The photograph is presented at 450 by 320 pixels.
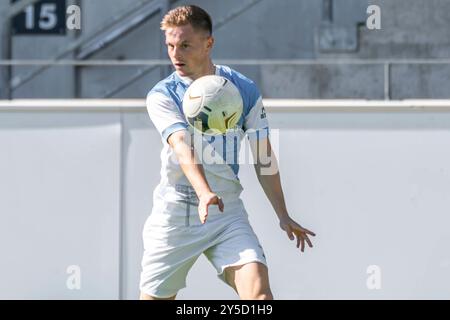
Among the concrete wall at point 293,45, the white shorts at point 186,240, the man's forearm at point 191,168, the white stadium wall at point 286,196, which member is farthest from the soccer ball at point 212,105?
the concrete wall at point 293,45

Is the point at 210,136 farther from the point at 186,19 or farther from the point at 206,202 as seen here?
the point at 206,202

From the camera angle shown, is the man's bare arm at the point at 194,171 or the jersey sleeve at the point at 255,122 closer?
the man's bare arm at the point at 194,171

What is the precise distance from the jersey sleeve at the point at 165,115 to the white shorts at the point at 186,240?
1.06ft

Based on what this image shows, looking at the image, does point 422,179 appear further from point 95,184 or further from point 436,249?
point 95,184

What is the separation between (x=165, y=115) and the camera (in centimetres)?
619

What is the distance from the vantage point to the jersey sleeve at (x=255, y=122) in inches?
249

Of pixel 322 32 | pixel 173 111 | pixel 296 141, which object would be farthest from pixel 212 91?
pixel 322 32

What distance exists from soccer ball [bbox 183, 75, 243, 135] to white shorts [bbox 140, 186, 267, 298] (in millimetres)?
318

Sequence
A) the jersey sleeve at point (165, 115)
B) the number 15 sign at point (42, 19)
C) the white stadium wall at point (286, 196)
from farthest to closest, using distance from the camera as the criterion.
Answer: the number 15 sign at point (42, 19) < the white stadium wall at point (286, 196) < the jersey sleeve at point (165, 115)

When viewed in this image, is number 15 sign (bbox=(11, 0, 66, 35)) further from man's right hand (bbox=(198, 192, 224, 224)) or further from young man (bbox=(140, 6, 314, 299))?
man's right hand (bbox=(198, 192, 224, 224))

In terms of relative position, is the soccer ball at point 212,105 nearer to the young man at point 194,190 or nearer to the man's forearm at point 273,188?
the young man at point 194,190

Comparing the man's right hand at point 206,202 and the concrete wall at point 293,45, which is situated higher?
the concrete wall at point 293,45

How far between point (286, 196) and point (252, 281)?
2.56m

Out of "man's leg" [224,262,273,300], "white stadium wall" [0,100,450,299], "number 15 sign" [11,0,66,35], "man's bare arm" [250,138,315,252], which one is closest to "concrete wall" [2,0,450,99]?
"number 15 sign" [11,0,66,35]
